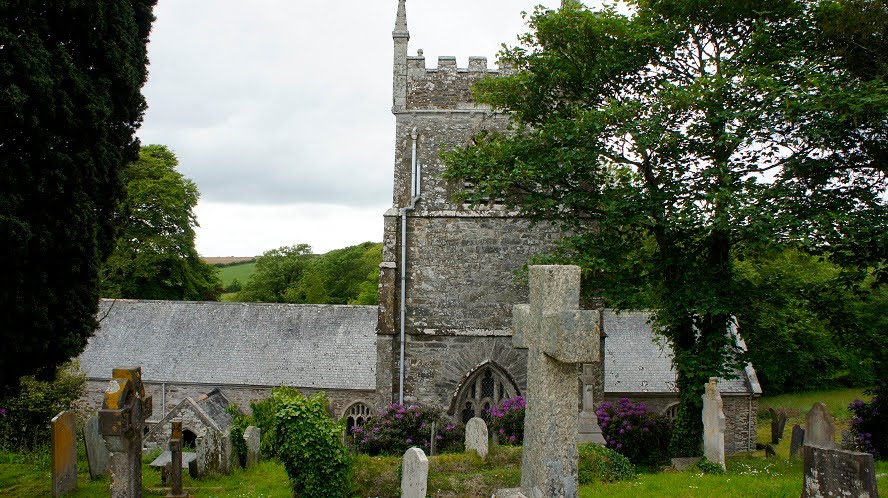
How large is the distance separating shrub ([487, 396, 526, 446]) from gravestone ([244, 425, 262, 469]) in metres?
5.08

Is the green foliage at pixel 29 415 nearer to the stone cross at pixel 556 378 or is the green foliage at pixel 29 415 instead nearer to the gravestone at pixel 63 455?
the gravestone at pixel 63 455

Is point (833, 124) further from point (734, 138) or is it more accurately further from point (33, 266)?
point (33, 266)

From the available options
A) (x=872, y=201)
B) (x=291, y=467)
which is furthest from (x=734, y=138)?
(x=291, y=467)

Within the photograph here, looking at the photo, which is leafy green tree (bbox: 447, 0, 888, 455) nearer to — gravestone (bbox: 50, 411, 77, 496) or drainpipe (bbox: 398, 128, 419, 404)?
drainpipe (bbox: 398, 128, 419, 404)

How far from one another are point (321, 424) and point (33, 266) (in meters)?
4.42

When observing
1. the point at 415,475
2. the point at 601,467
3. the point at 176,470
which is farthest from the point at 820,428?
the point at 176,470

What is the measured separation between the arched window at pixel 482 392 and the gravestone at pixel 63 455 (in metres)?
7.67

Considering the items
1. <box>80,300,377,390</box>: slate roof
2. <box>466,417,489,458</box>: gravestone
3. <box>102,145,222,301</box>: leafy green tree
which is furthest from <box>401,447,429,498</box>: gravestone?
<box>102,145,222,301</box>: leafy green tree

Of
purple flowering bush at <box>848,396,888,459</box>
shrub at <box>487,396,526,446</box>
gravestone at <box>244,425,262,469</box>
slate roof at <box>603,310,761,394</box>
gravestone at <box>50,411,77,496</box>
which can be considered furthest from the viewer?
slate roof at <box>603,310,761,394</box>

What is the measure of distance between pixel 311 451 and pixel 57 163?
5195 mm

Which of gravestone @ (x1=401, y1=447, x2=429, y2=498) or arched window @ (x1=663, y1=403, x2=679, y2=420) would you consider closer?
gravestone @ (x1=401, y1=447, x2=429, y2=498)

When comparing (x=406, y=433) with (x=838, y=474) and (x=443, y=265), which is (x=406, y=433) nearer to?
(x=443, y=265)

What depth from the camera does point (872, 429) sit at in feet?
47.1

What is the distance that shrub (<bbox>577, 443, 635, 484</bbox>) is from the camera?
35.2ft
